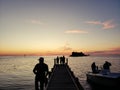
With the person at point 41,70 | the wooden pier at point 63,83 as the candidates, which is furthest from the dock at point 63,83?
the person at point 41,70

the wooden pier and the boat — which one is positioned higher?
the wooden pier

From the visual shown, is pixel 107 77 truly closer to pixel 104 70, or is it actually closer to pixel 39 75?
pixel 104 70

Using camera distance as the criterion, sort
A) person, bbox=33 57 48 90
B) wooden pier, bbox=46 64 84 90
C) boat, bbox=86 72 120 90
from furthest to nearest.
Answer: boat, bbox=86 72 120 90 → wooden pier, bbox=46 64 84 90 → person, bbox=33 57 48 90

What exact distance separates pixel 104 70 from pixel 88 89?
4.63 meters

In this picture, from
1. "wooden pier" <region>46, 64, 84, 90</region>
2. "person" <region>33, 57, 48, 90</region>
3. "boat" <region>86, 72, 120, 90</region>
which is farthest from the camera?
"boat" <region>86, 72, 120, 90</region>

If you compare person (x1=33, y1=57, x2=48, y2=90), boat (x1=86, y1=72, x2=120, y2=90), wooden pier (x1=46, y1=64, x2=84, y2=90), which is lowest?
boat (x1=86, y1=72, x2=120, y2=90)

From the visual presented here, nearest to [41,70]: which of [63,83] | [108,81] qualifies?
[63,83]

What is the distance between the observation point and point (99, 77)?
28.6 meters

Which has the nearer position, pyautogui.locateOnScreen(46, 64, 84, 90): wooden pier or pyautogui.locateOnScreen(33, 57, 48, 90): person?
pyautogui.locateOnScreen(33, 57, 48, 90): person

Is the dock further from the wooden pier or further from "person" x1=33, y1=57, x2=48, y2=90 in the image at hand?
"person" x1=33, y1=57, x2=48, y2=90

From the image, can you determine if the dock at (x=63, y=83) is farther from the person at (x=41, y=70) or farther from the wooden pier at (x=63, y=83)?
the person at (x=41, y=70)

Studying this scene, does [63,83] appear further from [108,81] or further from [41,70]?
[108,81]

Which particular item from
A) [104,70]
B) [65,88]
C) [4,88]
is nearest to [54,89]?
[65,88]

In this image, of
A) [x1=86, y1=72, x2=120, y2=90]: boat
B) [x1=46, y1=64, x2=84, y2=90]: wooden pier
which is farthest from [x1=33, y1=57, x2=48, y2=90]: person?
[x1=86, y1=72, x2=120, y2=90]: boat
